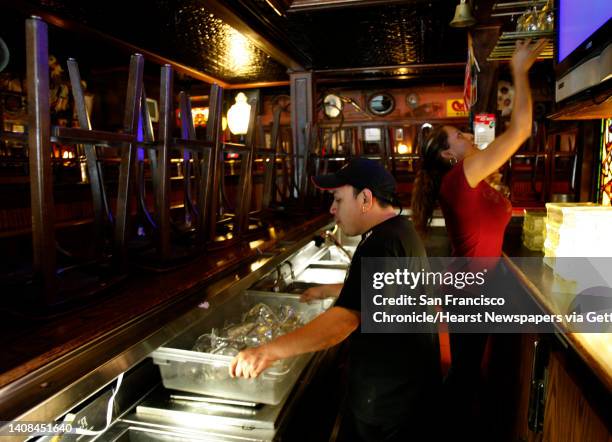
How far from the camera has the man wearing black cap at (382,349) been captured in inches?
71.3

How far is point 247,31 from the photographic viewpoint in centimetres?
432

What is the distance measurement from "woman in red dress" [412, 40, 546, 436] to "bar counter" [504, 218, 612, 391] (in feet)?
0.76

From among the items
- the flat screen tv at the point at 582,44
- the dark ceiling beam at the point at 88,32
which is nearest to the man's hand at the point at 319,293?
the flat screen tv at the point at 582,44

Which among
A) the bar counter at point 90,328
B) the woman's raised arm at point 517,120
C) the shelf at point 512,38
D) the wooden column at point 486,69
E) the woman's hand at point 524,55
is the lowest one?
the bar counter at point 90,328

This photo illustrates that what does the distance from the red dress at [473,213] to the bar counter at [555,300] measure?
0.22m

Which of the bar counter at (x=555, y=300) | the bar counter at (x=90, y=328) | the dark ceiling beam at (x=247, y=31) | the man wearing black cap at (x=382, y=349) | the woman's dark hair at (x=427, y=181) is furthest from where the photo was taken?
the dark ceiling beam at (x=247, y=31)

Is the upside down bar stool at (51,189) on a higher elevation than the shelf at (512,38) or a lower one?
lower

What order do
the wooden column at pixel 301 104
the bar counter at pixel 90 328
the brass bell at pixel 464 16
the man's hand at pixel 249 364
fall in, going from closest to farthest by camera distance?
the bar counter at pixel 90 328, the man's hand at pixel 249 364, the brass bell at pixel 464 16, the wooden column at pixel 301 104

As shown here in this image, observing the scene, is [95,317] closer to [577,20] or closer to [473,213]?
[473,213]

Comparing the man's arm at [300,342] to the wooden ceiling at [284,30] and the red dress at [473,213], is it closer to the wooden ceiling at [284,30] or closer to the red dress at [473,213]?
the red dress at [473,213]

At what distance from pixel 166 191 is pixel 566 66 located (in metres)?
1.88

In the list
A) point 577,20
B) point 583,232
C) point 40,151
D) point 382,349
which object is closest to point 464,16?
point 577,20

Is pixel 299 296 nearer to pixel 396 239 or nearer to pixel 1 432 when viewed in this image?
pixel 396 239

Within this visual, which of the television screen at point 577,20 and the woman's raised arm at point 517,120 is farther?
the woman's raised arm at point 517,120
